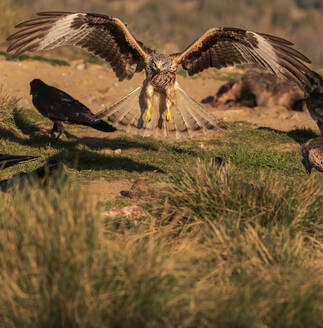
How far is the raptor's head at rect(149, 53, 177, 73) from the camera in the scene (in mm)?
6789

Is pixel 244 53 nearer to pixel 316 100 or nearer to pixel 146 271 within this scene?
pixel 316 100

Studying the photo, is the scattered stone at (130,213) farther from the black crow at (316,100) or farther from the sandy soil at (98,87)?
the sandy soil at (98,87)

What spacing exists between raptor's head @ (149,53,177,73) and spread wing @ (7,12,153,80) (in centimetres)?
22

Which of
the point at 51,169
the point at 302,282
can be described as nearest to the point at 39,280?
the point at 302,282

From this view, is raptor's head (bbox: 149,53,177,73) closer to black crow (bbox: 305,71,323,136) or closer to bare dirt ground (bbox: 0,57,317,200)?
black crow (bbox: 305,71,323,136)

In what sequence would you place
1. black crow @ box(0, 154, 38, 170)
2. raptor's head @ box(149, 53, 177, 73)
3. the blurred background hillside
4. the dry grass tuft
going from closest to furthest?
the dry grass tuft < black crow @ box(0, 154, 38, 170) < raptor's head @ box(149, 53, 177, 73) < the blurred background hillside

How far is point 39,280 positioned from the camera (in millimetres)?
2863

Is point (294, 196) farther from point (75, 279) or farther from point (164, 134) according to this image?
point (164, 134)

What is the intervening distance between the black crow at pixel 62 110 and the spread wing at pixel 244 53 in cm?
185

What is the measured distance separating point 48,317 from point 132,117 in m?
4.73

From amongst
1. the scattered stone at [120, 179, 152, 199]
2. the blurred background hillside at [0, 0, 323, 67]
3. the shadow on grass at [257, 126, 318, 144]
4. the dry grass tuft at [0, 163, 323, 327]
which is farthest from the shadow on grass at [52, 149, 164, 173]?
the blurred background hillside at [0, 0, 323, 67]

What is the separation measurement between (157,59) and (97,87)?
25.3ft

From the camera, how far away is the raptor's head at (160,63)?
22.3 ft

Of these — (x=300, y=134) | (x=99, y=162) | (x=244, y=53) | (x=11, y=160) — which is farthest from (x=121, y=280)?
(x=300, y=134)
